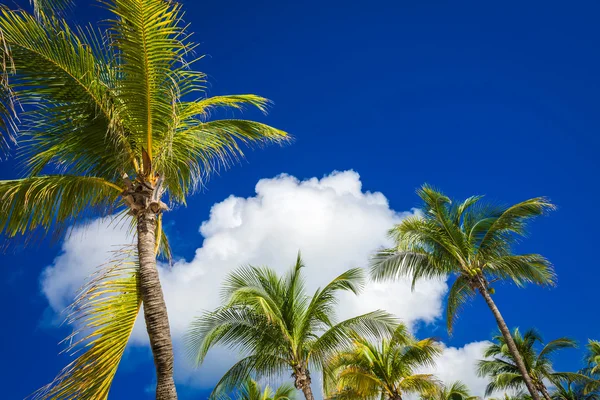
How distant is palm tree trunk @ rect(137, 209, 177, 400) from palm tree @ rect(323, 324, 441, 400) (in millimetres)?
11705

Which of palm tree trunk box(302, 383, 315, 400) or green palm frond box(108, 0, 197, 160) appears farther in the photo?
palm tree trunk box(302, 383, 315, 400)

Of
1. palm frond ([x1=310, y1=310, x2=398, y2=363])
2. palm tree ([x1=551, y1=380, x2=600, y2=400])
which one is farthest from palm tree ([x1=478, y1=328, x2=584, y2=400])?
palm frond ([x1=310, y1=310, x2=398, y2=363])

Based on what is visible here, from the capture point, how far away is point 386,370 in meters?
16.2

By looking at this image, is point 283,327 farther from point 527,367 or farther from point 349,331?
point 527,367

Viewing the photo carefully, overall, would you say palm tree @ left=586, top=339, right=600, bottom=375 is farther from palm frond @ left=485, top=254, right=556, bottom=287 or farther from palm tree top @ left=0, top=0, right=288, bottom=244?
palm tree top @ left=0, top=0, right=288, bottom=244

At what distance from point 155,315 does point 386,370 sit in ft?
42.9

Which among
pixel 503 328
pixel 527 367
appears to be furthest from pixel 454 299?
pixel 527 367

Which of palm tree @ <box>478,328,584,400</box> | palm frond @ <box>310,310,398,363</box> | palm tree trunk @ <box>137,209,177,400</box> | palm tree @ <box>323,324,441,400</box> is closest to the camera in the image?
palm tree trunk @ <box>137,209,177,400</box>

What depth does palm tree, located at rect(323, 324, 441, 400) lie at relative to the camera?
15734 millimetres

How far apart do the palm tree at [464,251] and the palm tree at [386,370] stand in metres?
1.51

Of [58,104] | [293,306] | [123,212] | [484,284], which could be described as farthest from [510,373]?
[58,104]

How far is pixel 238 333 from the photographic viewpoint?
12977mm

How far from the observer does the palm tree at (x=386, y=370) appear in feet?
51.6

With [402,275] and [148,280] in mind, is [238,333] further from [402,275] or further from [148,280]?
[148,280]
